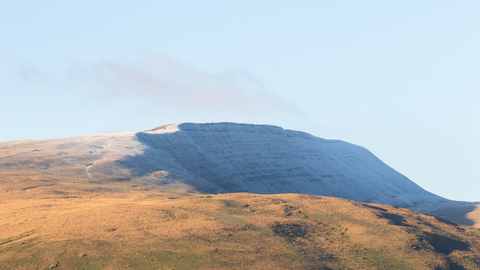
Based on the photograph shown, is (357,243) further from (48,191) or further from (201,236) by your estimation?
(48,191)

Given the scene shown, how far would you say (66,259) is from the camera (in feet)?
30.8

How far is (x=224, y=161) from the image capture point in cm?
5172

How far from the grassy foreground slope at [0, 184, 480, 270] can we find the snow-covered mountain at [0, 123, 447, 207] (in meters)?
12.4

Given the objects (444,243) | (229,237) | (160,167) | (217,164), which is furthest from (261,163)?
(229,237)

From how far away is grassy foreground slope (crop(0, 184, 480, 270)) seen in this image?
9.67 m

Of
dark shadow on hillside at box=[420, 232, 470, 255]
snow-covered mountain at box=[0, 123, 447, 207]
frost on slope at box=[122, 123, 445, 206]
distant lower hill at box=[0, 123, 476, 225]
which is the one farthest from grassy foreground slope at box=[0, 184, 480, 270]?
frost on slope at box=[122, 123, 445, 206]

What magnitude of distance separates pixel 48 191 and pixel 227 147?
37.0 m

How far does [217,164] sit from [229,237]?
125 ft

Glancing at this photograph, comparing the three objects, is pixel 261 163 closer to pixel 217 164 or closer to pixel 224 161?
pixel 224 161

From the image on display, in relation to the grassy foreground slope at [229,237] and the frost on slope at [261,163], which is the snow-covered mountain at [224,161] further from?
the grassy foreground slope at [229,237]

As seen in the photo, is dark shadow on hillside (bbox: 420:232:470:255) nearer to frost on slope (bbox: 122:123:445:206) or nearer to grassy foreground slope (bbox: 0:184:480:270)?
grassy foreground slope (bbox: 0:184:480:270)

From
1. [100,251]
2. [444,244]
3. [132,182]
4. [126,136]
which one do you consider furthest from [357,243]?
[126,136]

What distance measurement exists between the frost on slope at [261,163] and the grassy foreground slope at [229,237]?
52.0 ft

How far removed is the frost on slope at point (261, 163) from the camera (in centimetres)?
4378
